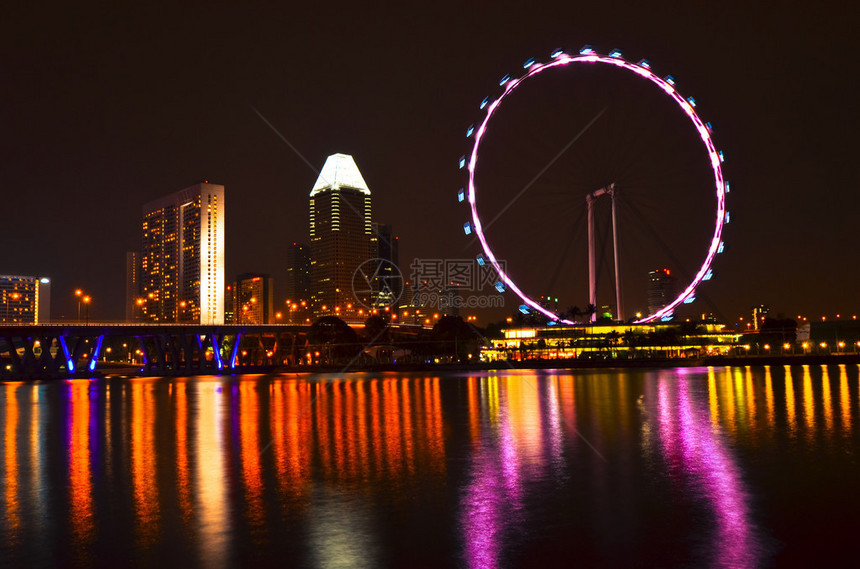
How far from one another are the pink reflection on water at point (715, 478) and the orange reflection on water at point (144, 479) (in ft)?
26.0

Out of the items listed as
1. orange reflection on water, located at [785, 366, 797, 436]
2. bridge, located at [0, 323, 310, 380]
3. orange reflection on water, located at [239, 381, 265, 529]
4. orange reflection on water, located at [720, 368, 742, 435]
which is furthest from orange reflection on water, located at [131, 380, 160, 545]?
bridge, located at [0, 323, 310, 380]

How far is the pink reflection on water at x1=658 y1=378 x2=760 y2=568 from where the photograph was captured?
10203 millimetres

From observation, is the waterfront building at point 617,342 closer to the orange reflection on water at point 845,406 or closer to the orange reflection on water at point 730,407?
the orange reflection on water at point 845,406

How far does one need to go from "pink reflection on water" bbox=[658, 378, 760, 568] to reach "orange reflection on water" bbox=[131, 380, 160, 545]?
793cm

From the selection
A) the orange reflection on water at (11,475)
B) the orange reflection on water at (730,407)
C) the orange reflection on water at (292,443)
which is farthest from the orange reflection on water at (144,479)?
the orange reflection on water at (730,407)

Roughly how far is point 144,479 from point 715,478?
453 inches

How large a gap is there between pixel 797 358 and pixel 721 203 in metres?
44.6

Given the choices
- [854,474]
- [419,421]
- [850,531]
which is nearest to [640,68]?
Answer: [419,421]

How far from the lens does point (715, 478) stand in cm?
1530

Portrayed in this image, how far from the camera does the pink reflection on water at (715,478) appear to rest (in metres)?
10.2

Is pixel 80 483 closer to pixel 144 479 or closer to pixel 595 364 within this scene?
pixel 144 479

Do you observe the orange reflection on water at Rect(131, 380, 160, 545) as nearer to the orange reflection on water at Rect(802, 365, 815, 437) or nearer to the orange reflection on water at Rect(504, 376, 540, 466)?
the orange reflection on water at Rect(504, 376, 540, 466)

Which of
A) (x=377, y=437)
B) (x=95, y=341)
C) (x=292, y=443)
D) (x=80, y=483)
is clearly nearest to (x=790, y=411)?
(x=377, y=437)

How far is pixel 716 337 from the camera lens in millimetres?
139750
